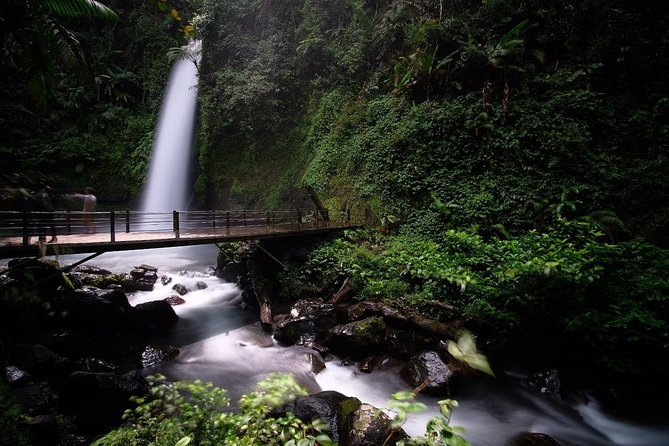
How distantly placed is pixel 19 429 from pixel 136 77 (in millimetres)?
26000

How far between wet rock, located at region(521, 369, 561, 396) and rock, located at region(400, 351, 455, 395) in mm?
1744

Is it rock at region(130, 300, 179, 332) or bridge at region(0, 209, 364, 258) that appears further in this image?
rock at region(130, 300, 179, 332)

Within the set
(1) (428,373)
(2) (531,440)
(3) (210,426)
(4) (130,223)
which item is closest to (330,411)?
(3) (210,426)

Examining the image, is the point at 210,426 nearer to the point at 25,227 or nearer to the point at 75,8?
the point at 25,227

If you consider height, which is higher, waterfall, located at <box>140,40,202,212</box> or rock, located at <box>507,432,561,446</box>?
waterfall, located at <box>140,40,202,212</box>

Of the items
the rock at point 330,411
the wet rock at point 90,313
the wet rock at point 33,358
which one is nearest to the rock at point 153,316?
the wet rock at point 90,313

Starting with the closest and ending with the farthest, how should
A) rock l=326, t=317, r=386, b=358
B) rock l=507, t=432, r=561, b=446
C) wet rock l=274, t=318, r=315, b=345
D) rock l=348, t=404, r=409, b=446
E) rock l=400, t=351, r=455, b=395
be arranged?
rock l=348, t=404, r=409, b=446 → rock l=507, t=432, r=561, b=446 → rock l=400, t=351, r=455, b=395 → rock l=326, t=317, r=386, b=358 → wet rock l=274, t=318, r=315, b=345

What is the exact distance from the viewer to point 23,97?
1869 cm

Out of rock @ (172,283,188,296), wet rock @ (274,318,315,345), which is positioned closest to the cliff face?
wet rock @ (274,318,315,345)

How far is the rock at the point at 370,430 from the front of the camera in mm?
4383

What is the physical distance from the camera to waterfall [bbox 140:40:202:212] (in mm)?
20797

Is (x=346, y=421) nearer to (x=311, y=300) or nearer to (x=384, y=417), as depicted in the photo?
(x=384, y=417)

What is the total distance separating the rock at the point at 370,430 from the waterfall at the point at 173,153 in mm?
19855

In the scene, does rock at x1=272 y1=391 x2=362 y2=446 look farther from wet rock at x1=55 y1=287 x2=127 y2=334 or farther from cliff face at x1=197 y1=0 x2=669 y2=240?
cliff face at x1=197 y1=0 x2=669 y2=240
